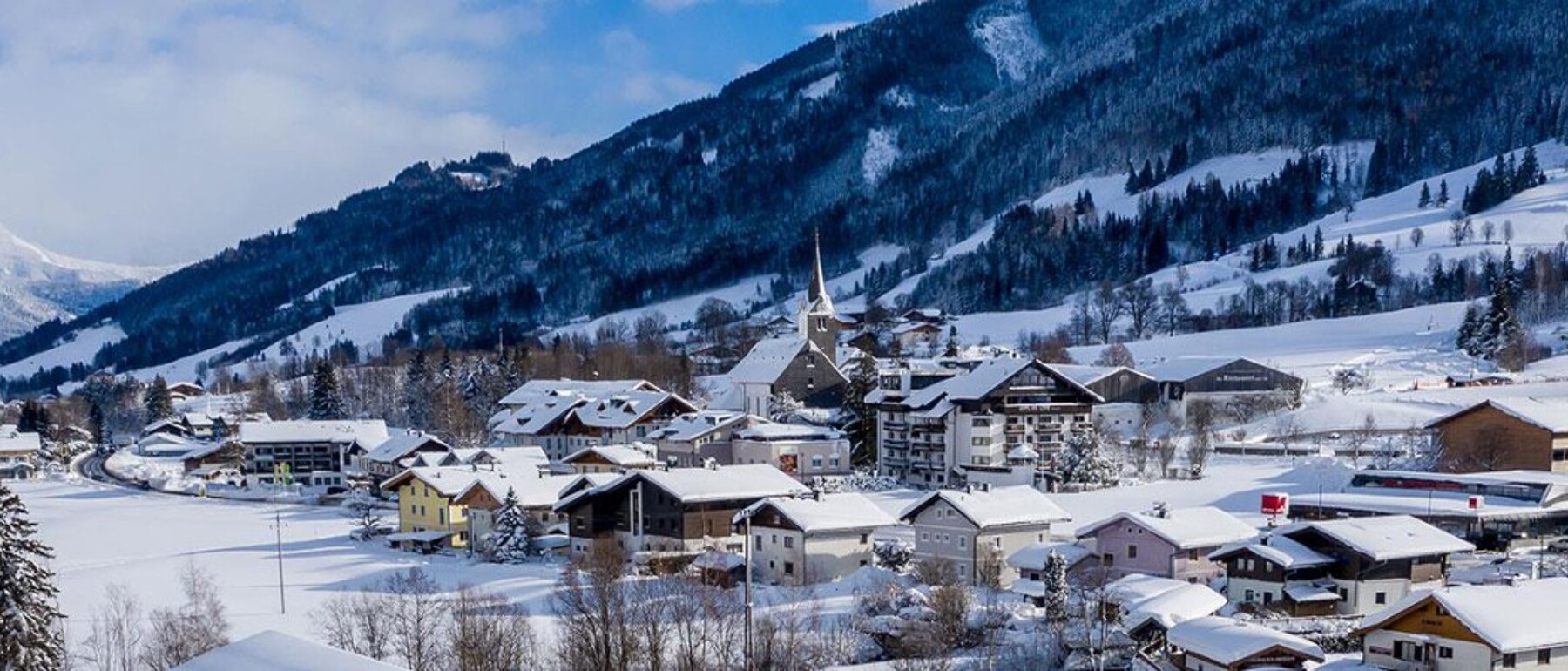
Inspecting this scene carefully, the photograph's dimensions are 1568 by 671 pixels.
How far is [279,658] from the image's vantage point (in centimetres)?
1470

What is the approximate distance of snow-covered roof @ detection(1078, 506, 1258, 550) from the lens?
97.3 ft

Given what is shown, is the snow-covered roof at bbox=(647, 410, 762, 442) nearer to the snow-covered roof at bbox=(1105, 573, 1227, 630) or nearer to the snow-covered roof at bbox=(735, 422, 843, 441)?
the snow-covered roof at bbox=(735, 422, 843, 441)

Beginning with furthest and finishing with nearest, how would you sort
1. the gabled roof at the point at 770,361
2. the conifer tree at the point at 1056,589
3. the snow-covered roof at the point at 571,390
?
the snow-covered roof at the point at 571,390, the gabled roof at the point at 770,361, the conifer tree at the point at 1056,589

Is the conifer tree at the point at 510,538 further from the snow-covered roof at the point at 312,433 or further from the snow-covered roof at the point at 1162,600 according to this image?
the snow-covered roof at the point at 312,433

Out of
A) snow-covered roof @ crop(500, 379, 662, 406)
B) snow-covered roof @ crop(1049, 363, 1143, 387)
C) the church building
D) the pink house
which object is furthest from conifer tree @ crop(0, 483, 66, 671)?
snow-covered roof @ crop(500, 379, 662, 406)

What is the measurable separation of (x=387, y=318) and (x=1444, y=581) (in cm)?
16977

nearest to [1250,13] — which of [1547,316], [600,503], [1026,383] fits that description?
[1547,316]

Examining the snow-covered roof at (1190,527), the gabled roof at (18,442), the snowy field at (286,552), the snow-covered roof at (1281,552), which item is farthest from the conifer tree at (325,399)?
the snow-covered roof at (1281,552)

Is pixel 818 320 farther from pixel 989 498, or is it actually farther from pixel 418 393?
pixel 989 498

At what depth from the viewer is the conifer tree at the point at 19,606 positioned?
17359 mm

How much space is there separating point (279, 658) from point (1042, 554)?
62.0ft

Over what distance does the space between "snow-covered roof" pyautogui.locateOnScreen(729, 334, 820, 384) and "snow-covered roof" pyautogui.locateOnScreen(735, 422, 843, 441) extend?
32.5ft

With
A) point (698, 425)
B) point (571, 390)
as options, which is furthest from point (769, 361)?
point (571, 390)

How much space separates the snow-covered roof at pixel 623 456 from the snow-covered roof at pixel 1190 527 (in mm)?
20743
